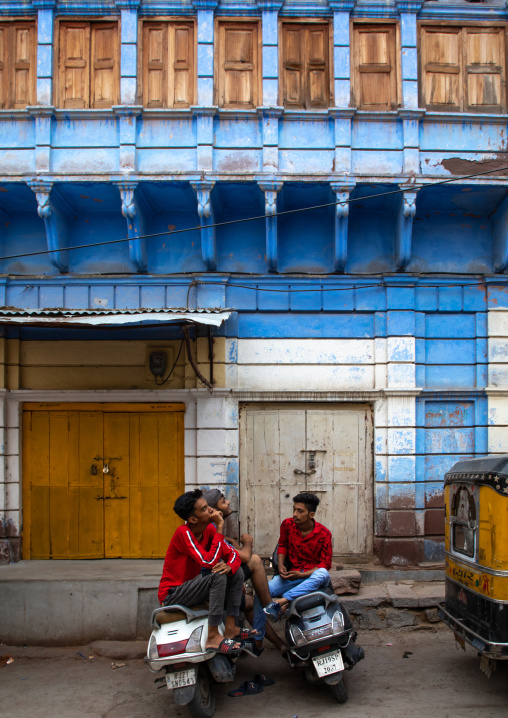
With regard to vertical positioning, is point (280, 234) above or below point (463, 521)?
above

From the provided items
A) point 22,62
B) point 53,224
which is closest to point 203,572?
point 53,224

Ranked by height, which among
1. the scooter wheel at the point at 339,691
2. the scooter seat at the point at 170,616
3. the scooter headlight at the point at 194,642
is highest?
the scooter seat at the point at 170,616

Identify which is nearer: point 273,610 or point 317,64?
point 273,610

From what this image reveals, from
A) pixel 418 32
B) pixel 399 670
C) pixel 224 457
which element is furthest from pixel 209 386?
pixel 418 32

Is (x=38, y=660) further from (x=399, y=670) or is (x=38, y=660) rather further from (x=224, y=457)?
(x=399, y=670)

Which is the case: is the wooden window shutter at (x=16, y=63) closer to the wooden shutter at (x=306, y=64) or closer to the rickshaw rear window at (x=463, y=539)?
the wooden shutter at (x=306, y=64)

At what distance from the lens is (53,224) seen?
7227 mm

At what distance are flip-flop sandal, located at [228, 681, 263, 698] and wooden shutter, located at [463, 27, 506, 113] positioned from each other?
294 inches

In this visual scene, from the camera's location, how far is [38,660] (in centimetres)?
586

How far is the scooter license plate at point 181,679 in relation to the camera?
4152 mm

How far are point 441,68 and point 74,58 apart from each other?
16.5 feet

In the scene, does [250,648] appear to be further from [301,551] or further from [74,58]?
[74,58]

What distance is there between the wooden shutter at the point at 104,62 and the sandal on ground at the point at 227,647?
6.78 meters

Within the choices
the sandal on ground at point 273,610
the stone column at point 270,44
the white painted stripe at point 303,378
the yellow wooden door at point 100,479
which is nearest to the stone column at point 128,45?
the stone column at point 270,44
